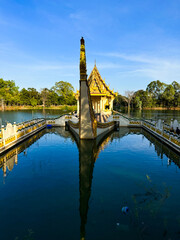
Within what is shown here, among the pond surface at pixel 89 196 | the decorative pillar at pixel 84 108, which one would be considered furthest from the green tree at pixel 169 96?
the pond surface at pixel 89 196

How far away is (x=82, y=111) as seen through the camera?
611 inches

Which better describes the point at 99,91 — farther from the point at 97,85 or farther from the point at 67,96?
the point at 67,96

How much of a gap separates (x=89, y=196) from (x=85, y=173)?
8.06 ft

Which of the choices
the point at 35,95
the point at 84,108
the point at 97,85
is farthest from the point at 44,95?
the point at 84,108

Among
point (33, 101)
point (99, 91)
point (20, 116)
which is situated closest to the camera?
point (99, 91)

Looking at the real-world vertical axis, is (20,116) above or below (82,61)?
below

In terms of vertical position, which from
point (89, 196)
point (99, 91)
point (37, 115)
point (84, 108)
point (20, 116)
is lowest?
point (89, 196)

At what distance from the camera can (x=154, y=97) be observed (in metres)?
93.9

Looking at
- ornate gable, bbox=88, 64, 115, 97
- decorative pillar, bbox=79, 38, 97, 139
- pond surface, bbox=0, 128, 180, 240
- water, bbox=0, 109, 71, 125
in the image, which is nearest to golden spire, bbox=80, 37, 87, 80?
decorative pillar, bbox=79, 38, 97, 139

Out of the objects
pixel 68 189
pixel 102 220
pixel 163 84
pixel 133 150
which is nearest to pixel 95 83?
pixel 133 150

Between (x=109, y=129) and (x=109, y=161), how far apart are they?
39.5ft

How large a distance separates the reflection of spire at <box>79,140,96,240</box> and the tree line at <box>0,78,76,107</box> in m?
74.9

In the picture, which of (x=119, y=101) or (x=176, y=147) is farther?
(x=119, y=101)

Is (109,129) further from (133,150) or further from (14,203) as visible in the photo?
(14,203)
